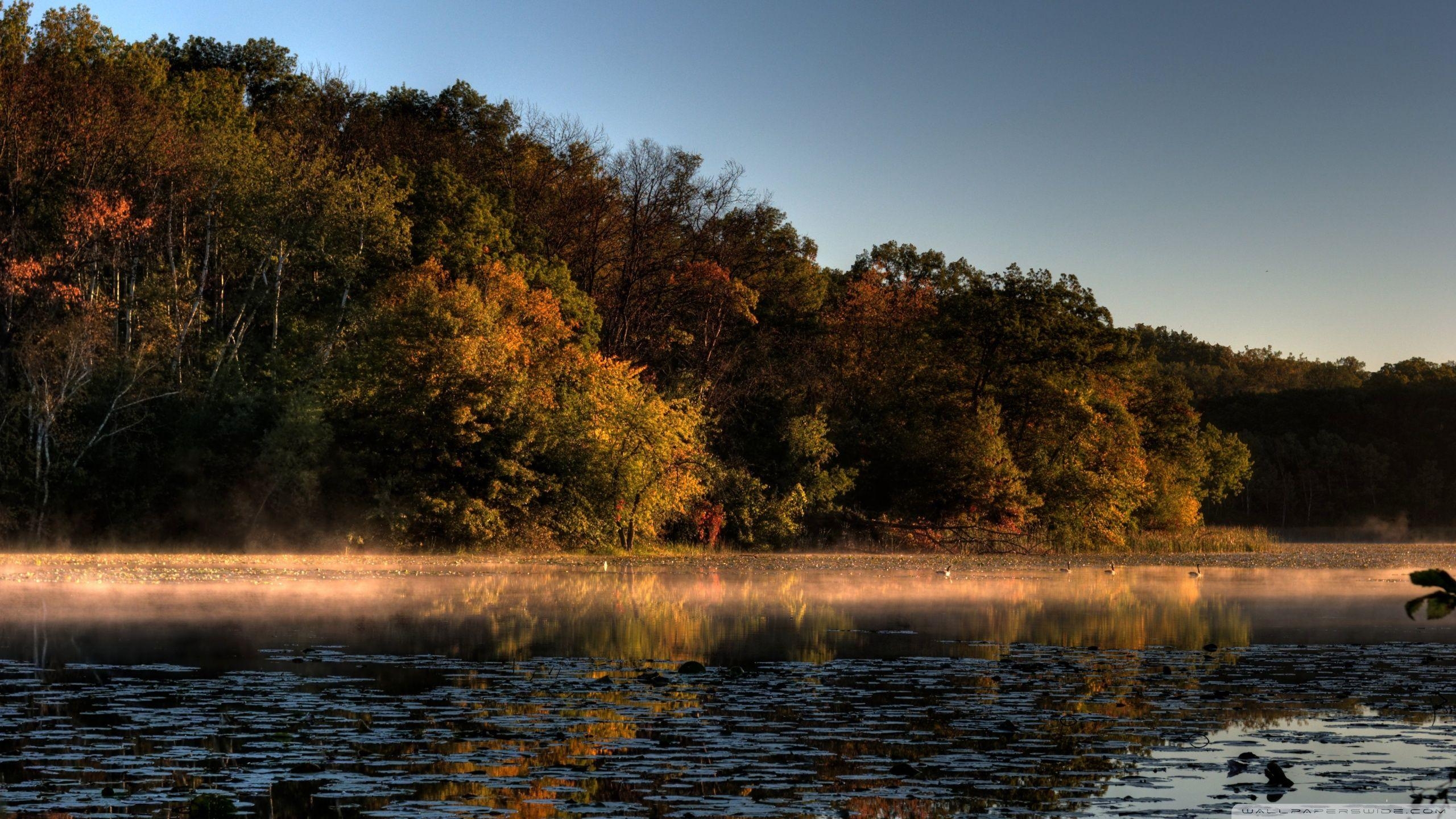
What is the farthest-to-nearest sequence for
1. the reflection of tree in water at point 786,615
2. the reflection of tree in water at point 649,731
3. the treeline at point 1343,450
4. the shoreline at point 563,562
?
the treeline at point 1343,450 < the shoreline at point 563,562 < the reflection of tree in water at point 786,615 < the reflection of tree in water at point 649,731

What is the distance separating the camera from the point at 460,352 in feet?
176

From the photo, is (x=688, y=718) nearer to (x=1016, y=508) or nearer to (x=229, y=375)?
(x=229, y=375)

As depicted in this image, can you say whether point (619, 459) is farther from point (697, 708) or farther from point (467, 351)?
point (697, 708)

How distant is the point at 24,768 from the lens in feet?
36.1

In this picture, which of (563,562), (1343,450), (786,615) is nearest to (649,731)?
(786,615)

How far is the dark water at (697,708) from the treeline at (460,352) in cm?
2496

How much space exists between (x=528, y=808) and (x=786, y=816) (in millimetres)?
1791

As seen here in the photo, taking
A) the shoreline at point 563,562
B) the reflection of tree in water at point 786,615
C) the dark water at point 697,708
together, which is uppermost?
the dark water at point 697,708

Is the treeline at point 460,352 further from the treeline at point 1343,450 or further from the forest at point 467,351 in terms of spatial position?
the treeline at point 1343,450

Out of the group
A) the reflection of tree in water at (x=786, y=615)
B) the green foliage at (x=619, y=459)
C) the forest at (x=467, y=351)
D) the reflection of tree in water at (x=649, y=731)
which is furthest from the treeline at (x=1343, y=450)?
the reflection of tree in water at (x=649, y=731)

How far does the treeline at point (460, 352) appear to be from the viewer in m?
54.9

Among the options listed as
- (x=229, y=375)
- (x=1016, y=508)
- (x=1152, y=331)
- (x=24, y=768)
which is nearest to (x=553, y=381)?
(x=229, y=375)

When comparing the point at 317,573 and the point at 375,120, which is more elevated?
the point at 375,120

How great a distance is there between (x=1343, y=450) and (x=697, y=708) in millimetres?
136910
